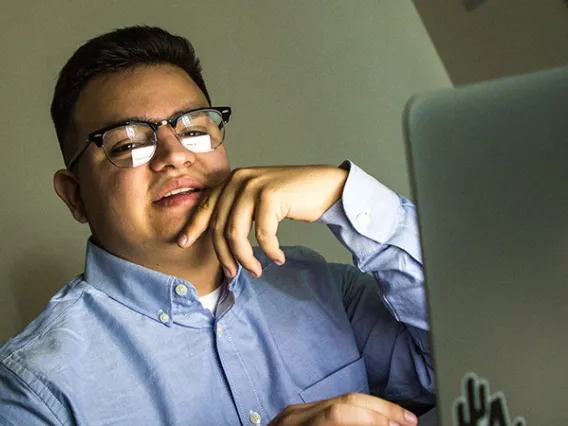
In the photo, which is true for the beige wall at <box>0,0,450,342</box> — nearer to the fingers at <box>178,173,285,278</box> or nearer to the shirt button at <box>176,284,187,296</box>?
the shirt button at <box>176,284,187,296</box>

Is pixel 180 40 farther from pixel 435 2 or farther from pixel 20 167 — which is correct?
pixel 435 2

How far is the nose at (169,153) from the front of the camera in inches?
41.7

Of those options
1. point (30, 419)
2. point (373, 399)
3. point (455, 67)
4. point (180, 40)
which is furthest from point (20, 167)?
point (455, 67)

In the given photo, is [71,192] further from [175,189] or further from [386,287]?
[386,287]

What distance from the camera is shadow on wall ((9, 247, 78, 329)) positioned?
1.56m

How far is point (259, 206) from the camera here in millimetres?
898

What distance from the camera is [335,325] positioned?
1.20m

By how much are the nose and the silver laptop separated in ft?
2.36

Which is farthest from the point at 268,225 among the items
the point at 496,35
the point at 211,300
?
the point at 496,35

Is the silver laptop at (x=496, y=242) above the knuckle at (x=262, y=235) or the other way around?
above

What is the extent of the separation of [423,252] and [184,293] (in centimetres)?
74

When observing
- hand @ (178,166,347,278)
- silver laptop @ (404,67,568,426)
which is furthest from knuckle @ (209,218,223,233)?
silver laptop @ (404,67,568,426)

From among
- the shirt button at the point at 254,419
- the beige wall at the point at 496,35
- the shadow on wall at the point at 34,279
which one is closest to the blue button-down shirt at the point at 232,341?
the shirt button at the point at 254,419

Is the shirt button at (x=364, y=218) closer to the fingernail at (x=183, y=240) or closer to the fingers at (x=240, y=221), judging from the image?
the fingers at (x=240, y=221)
